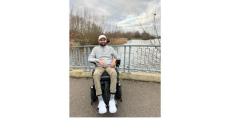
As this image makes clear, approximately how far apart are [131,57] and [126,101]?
67 centimetres

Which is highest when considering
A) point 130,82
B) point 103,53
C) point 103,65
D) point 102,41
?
point 102,41

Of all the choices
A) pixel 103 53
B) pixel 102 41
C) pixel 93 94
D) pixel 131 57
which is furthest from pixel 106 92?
pixel 131 57

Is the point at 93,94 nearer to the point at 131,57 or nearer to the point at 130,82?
the point at 130,82

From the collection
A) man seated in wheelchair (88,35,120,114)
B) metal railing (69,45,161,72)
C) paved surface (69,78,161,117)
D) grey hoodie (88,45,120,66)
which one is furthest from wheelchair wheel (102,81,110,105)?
metal railing (69,45,161,72)

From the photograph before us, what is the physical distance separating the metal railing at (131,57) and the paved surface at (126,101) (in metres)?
0.23

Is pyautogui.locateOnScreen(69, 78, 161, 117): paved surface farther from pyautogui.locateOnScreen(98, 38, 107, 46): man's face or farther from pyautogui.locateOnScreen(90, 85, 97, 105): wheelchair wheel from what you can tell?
pyautogui.locateOnScreen(98, 38, 107, 46): man's face

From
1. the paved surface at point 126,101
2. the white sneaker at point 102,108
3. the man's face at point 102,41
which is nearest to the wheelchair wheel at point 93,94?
the paved surface at point 126,101

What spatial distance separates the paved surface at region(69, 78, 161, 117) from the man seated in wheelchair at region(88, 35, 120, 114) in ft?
0.56

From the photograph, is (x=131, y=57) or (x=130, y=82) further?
(x=131, y=57)

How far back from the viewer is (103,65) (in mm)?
4281

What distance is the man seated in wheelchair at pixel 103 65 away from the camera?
13.7 feet
